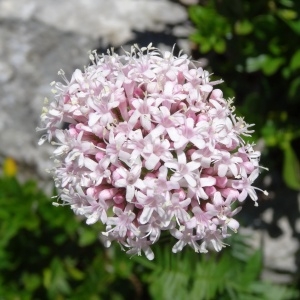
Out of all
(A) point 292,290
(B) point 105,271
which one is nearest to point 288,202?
(A) point 292,290

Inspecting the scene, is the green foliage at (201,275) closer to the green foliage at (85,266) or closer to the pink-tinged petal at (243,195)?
the green foliage at (85,266)

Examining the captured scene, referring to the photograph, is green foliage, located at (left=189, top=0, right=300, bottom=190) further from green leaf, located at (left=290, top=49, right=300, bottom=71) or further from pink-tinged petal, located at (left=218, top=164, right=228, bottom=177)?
pink-tinged petal, located at (left=218, top=164, right=228, bottom=177)

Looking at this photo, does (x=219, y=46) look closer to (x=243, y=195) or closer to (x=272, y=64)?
(x=272, y=64)

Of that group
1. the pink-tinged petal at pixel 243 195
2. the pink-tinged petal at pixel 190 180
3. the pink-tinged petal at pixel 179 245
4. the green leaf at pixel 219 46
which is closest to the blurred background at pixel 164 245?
the green leaf at pixel 219 46

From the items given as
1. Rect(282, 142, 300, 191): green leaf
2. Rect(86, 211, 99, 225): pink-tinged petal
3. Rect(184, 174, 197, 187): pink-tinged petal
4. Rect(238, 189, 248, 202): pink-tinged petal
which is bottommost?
Rect(86, 211, 99, 225): pink-tinged petal

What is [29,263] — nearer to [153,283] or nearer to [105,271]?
[105,271]

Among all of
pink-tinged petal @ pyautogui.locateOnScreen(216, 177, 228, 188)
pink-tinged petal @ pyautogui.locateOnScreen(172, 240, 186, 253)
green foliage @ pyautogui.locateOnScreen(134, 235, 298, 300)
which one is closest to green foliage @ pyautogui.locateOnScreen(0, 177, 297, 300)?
green foliage @ pyautogui.locateOnScreen(134, 235, 298, 300)

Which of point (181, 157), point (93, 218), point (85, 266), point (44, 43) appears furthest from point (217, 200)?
point (44, 43)
